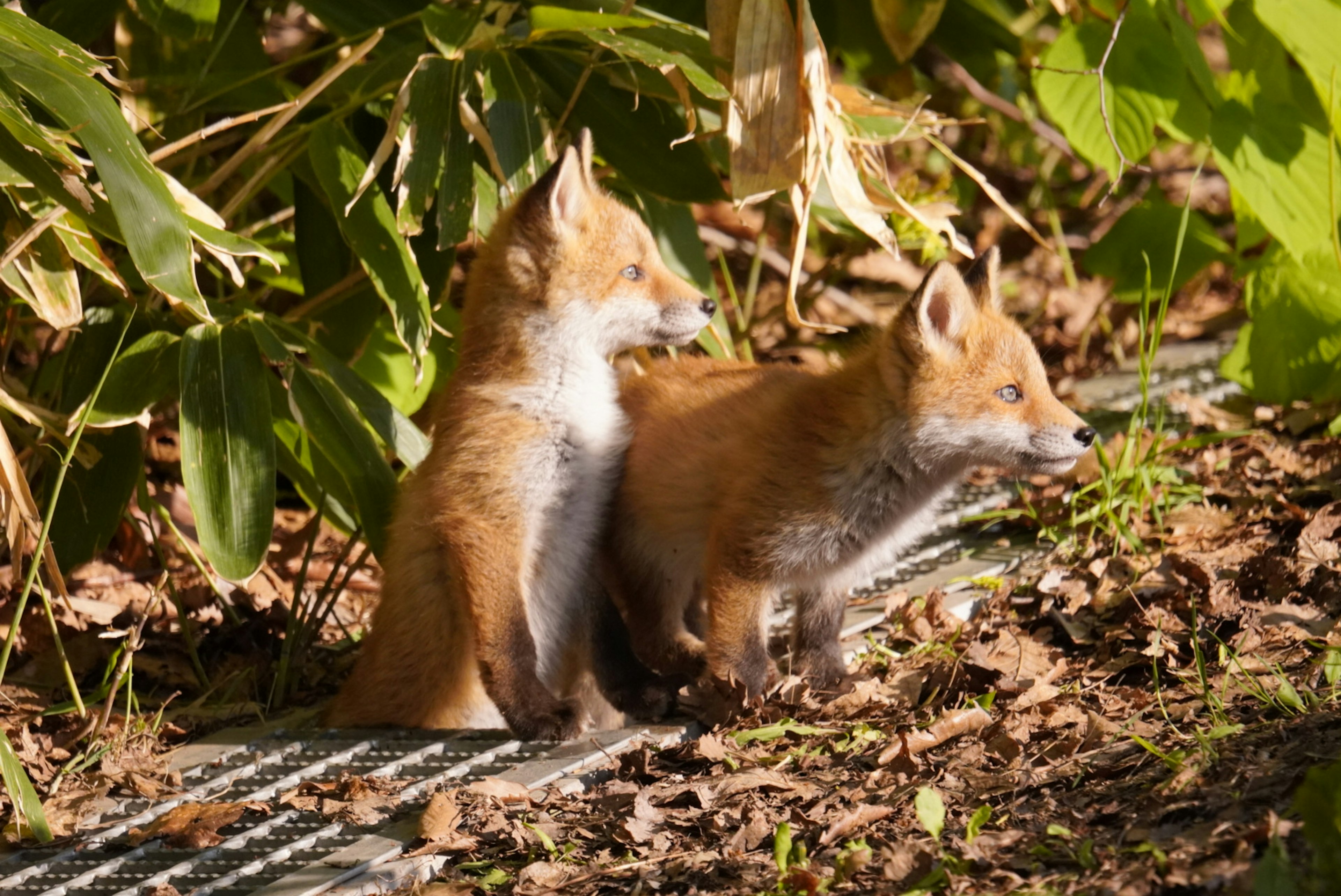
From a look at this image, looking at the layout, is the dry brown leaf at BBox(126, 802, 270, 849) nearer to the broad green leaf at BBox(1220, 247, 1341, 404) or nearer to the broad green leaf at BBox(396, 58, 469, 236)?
the broad green leaf at BBox(396, 58, 469, 236)

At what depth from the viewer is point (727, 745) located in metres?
3.16

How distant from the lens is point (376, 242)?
13.1ft

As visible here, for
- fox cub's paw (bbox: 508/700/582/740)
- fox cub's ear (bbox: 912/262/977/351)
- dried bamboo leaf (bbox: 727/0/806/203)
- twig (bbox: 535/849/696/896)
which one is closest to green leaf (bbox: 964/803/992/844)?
twig (bbox: 535/849/696/896)

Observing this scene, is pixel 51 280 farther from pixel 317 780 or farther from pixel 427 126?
pixel 317 780

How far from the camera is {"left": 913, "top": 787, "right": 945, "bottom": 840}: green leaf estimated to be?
2.43 metres

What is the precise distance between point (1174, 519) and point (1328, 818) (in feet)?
8.16

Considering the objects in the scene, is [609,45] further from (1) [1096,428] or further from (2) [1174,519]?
(1) [1096,428]

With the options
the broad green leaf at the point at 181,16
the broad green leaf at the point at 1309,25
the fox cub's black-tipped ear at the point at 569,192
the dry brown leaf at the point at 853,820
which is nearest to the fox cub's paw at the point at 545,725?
the dry brown leaf at the point at 853,820

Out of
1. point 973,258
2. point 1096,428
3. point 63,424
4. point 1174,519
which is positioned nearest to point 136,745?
point 63,424

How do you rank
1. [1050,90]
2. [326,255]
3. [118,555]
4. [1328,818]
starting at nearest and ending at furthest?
[1328,818] → [1050,90] → [326,255] → [118,555]

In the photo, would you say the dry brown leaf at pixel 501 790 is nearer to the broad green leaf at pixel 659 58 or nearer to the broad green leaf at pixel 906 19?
the broad green leaf at pixel 659 58

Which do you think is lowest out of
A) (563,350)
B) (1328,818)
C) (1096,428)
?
(1328,818)

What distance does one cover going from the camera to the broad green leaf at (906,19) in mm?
4805

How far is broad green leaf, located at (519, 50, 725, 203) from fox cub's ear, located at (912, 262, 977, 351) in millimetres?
996
